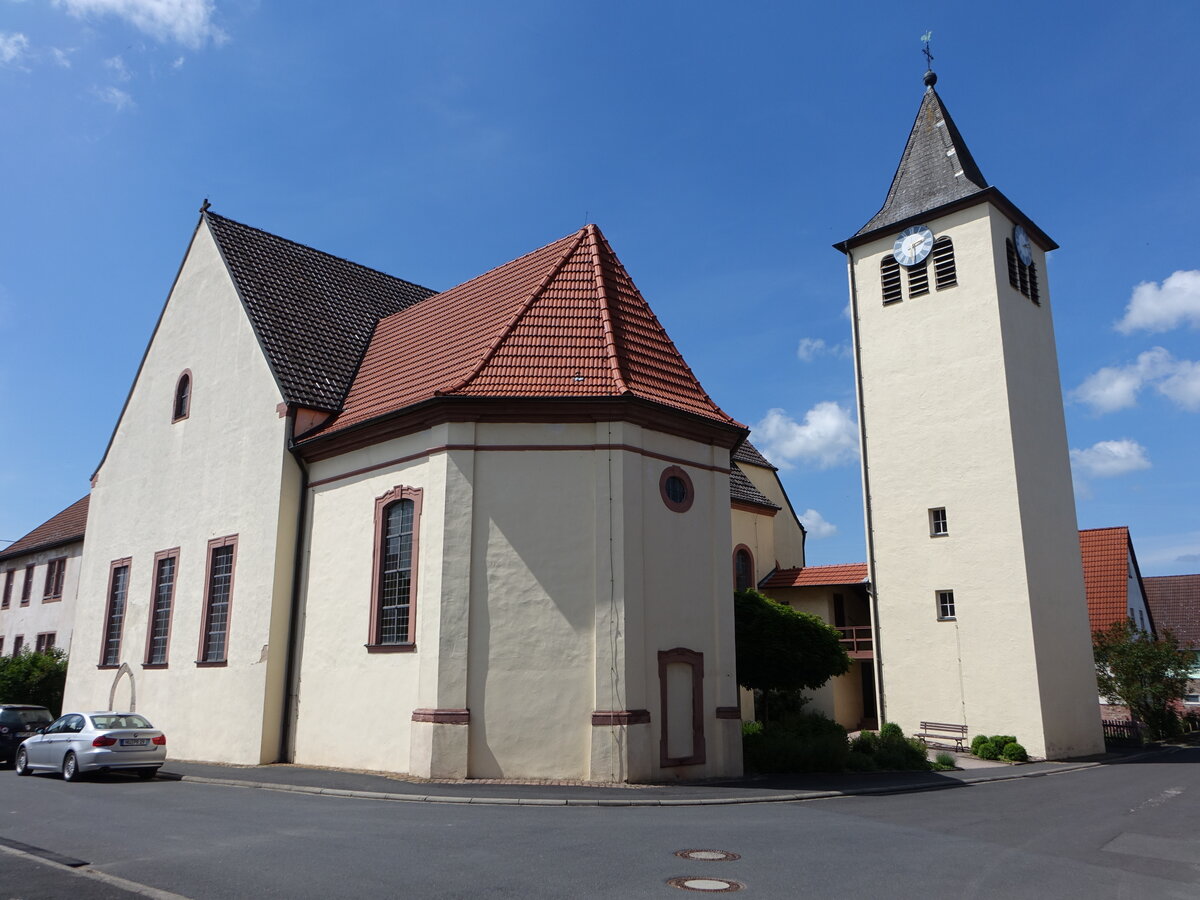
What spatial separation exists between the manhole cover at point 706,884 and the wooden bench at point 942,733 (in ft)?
63.9

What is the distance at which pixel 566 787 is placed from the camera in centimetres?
1529

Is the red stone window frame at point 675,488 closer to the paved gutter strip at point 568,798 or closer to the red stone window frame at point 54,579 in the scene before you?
the paved gutter strip at point 568,798

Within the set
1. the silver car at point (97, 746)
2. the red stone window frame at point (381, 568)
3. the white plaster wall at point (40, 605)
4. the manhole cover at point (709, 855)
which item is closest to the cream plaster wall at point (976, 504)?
the red stone window frame at point (381, 568)

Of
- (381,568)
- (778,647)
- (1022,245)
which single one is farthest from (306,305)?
(1022,245)

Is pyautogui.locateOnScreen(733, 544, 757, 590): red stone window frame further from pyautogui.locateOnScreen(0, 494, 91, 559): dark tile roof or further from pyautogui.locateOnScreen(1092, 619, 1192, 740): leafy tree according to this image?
pyautogui.locateOnScreen(0, 494, 91, 559): dark tile roof

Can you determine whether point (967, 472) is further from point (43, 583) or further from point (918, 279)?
point (43, 583)

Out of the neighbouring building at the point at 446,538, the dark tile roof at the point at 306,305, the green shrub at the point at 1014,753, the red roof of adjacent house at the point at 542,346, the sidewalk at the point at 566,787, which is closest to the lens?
the sidewalk at the point at 566,787

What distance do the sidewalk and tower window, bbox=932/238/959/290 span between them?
49.9 feet

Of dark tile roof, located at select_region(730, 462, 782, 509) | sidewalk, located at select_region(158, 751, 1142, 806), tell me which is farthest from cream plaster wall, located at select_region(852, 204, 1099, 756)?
sidewalk, located at select_region(158, 751, 1142, 806)

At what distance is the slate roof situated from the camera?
4975 cm

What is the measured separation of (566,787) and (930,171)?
24405 mm

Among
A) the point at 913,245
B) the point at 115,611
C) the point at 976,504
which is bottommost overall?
the point at 115,611

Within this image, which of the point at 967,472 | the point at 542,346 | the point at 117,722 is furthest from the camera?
the point at 967,472

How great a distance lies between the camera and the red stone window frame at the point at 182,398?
81.1 feet
